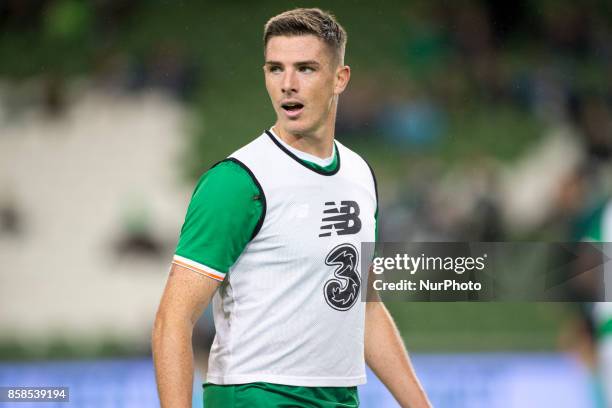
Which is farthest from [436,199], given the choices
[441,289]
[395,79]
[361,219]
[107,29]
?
[361,219]

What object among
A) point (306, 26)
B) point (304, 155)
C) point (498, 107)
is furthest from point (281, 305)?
point (498, 107)

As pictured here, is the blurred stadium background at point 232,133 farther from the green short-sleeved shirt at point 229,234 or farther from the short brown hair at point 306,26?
the green short-sleeved shirt at point 229,234

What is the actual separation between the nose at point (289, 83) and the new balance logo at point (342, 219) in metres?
0.27

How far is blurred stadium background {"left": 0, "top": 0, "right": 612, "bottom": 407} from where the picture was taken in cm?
695

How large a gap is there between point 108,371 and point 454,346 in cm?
224

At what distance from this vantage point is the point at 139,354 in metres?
6.42

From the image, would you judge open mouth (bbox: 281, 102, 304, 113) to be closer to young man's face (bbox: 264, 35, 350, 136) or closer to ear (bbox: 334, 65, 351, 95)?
young man's face (bbox: 264, 35, 350, 136)

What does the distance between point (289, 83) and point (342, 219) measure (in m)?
0.33

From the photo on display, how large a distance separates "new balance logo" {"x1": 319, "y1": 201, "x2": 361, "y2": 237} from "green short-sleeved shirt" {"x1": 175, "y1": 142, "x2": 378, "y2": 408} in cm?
18

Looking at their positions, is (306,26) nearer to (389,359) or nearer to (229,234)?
(229,234)

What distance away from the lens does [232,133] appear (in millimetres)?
7645

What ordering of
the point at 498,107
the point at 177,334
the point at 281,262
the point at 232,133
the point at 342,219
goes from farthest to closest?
the point at 498,107, the point at 232,133, the point at 342,219, the point at 281,262, the point at 177,334

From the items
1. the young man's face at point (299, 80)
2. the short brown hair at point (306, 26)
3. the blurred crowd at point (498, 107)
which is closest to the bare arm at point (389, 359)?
the young man's face at point (299, 80)

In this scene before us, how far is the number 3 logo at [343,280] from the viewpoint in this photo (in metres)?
2.17
